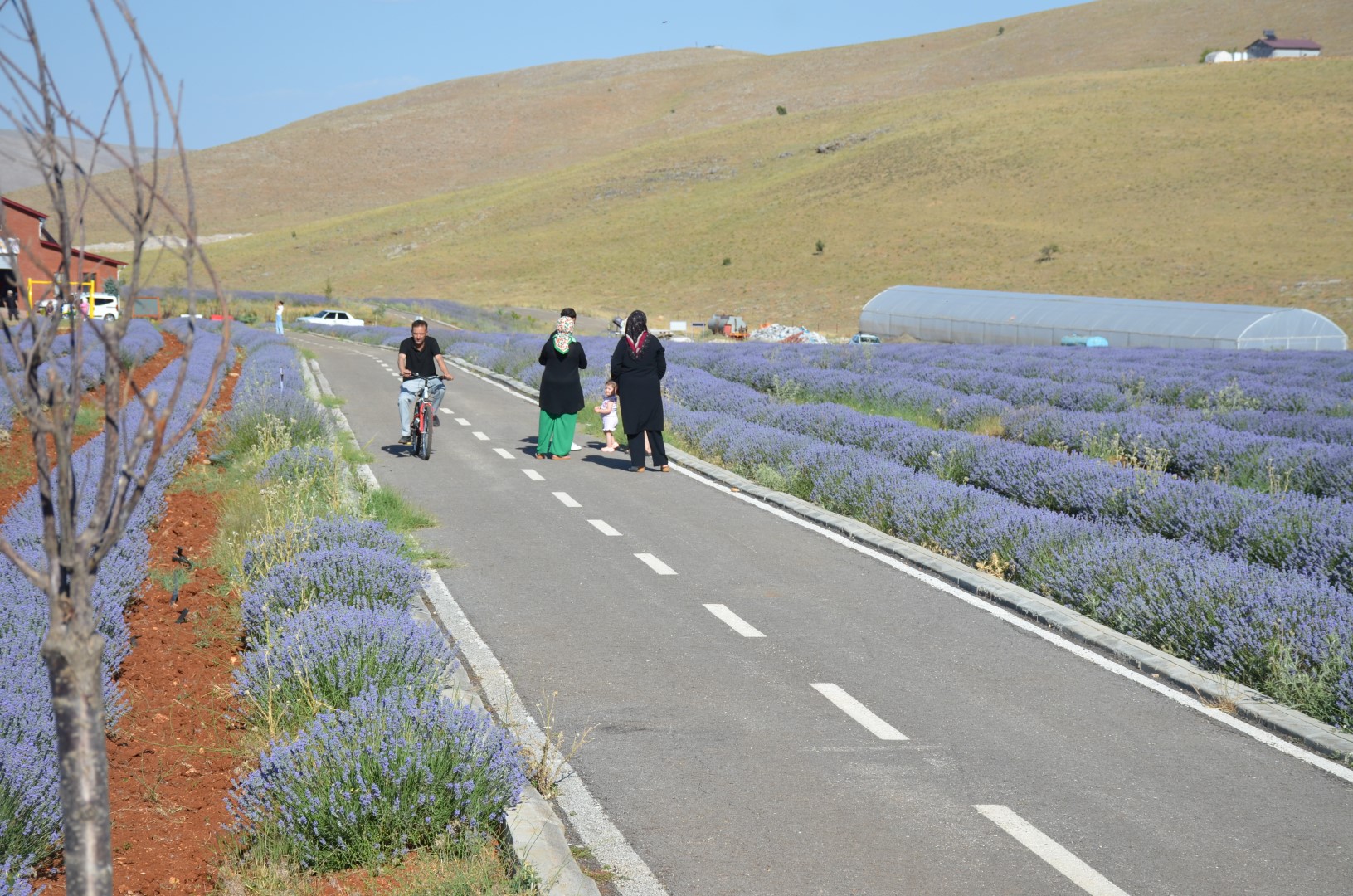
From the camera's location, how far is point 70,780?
279 cm

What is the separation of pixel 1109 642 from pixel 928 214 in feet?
304

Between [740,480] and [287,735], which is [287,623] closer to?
[287,735]

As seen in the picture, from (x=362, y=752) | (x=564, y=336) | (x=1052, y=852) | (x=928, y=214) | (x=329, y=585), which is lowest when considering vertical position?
(x=1052, y=852)

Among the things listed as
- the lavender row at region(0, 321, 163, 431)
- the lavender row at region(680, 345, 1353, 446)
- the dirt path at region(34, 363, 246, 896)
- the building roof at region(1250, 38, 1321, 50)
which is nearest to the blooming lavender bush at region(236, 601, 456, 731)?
the dirt path at region(34, 363, 246, 896)

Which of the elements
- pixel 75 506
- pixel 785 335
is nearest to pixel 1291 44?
pixel 785 335

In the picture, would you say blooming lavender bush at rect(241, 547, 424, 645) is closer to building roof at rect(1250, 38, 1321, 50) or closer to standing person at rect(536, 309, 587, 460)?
standing person at rect(536, 309, 587, 460)

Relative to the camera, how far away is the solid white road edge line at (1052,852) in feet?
15.5

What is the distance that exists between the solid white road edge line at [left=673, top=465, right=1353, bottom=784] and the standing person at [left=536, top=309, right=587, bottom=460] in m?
4.97

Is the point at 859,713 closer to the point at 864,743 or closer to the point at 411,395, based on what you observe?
the point at 864,743

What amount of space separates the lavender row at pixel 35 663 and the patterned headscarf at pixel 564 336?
6.15 m

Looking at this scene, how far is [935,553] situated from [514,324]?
59907mm

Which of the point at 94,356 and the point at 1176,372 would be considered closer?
the point at 94,356

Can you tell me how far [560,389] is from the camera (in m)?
17.2

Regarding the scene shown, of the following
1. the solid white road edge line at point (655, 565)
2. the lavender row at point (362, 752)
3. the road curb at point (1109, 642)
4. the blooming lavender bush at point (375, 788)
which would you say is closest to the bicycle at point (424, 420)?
the road curb at point (1109, 642)
